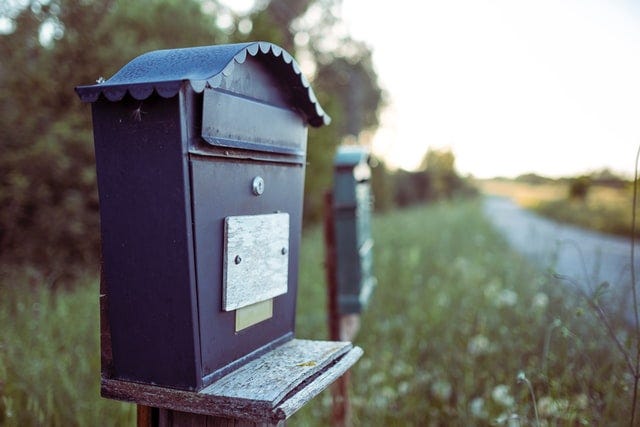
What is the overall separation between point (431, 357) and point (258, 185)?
258 centimetres

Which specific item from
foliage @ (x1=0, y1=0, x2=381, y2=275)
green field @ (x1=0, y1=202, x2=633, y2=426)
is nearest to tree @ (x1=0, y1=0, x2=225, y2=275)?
foliage @ (x1=0, y1=0, x2=381, y2=275)

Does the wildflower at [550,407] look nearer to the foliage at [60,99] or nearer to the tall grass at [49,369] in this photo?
the tall grass at [49,369]

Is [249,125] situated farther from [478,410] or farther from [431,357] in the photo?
[431,357]

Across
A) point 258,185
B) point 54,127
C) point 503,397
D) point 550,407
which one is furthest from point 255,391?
point 54,127

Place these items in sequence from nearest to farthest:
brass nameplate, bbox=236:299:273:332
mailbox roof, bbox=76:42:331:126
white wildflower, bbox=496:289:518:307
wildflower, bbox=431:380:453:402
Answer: mailbox roof, bbox=76:42:331:126 → brass nameplate, bbox=236:299:273:332 → wildflower, bbox=431:380:453:402 → white wildflower, bbox=496:289:518:307

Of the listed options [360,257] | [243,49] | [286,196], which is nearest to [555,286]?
[360,257]

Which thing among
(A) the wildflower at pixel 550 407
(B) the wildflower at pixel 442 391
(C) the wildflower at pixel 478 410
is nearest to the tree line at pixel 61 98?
(B) the wildflower at pixel 442 391

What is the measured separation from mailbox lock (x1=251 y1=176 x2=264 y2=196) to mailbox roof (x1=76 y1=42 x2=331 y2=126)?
32 centimetres

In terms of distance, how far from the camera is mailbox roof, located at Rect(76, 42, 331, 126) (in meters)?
1.24

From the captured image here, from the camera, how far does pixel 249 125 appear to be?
1.53 meters

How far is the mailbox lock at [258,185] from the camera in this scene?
1.55 metres

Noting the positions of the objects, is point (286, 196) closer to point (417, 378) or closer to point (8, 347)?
point (8, 347)

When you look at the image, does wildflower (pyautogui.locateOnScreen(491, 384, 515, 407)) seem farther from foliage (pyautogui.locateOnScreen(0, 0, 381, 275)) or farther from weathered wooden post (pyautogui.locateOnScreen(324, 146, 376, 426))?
foliage (pyautogui.locateOnScreen(0, 0, 381, 275))

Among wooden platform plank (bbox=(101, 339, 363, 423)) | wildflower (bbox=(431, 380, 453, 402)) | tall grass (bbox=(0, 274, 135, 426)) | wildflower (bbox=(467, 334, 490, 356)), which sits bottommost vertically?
wildflower (bbox=(431, 380, 453, 402))
